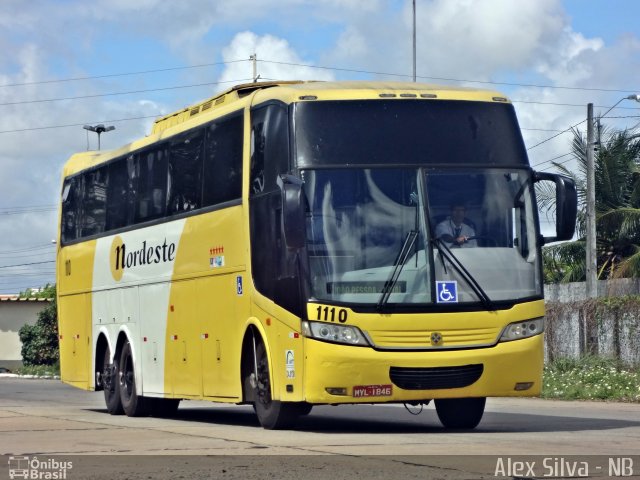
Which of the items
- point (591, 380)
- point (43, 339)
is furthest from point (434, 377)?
point (43, 339)

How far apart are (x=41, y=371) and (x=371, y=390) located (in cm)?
3689

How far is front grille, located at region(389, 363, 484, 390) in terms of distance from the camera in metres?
14.5

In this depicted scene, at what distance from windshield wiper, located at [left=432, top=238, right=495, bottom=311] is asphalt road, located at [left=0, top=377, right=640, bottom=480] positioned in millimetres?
1449

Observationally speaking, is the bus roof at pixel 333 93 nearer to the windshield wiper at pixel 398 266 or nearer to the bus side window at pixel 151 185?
the bus side window at pixel 151 185

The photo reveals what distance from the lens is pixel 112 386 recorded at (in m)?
21.8

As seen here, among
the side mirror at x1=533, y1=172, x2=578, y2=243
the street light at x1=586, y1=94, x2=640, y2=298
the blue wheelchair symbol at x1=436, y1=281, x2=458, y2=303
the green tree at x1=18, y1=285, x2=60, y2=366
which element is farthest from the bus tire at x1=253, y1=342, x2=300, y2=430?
the green tree at x1=18, y1=285, x2=60, y2=366

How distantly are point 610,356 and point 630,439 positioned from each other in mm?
15542

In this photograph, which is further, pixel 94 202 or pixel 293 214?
pixel 94 202

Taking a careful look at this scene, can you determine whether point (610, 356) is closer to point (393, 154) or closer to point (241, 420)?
point (241, 420)

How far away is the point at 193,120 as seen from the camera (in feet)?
60.5

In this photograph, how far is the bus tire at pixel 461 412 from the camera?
16219mm

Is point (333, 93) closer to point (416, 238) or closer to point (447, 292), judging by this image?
point (416, 238)

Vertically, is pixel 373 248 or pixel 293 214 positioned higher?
pixel 293 214

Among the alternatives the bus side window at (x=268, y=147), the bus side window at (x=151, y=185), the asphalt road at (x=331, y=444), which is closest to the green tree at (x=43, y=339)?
the asphalt road at (x=331, y=444)
